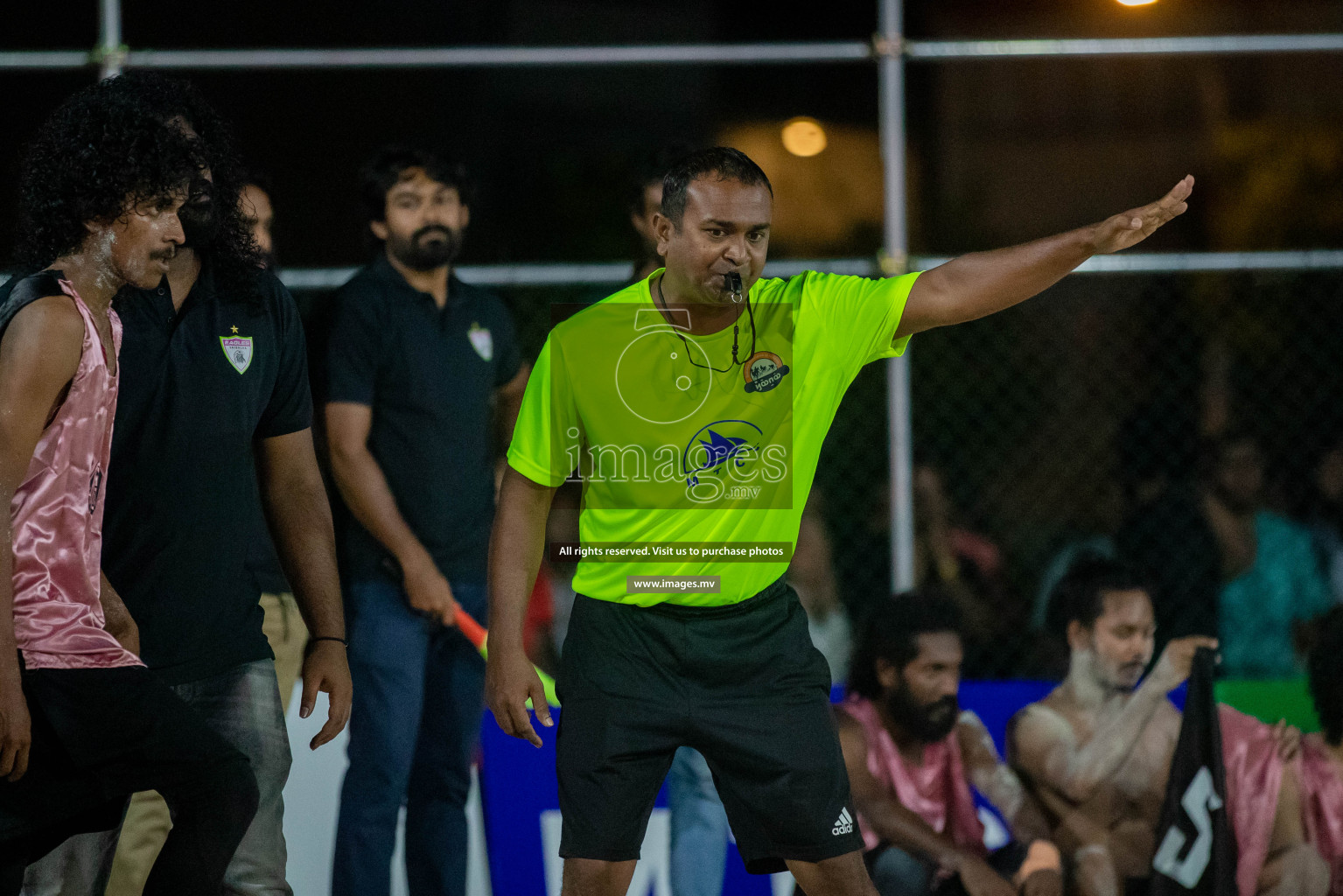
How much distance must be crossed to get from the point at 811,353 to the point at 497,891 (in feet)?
6.80

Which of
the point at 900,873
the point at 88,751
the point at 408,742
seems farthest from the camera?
the point at 900,873

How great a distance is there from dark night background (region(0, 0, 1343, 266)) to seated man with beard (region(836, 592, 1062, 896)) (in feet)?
14.2

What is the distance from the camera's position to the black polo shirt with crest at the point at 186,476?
9.11ft

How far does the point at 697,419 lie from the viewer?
2.92 metres

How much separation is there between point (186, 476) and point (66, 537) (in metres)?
0.35

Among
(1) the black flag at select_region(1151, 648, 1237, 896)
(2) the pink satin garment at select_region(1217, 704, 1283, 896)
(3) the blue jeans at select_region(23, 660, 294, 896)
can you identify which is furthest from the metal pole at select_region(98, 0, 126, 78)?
(2) the pink satin garment at select_region(1217, 704, 1283, 896)

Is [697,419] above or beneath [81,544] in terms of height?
above

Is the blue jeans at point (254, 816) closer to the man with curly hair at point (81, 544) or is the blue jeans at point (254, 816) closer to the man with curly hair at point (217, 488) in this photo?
the man with curly hair at point (217, 488)

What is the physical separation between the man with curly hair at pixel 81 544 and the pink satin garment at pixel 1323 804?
2.95 m

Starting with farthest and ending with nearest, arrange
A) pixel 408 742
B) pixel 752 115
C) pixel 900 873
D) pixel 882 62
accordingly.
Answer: pixel 752 115
pixel 882 62
pixel 900 873
pixel 408 742

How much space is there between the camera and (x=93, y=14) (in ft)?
27.2

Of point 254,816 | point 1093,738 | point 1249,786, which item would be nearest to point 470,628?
point 254,816

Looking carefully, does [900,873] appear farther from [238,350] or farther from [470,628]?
[238,350]

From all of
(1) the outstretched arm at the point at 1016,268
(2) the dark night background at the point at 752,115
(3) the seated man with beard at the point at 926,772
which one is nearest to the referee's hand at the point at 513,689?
(1) the outstretched arm at the point at 1016,268
